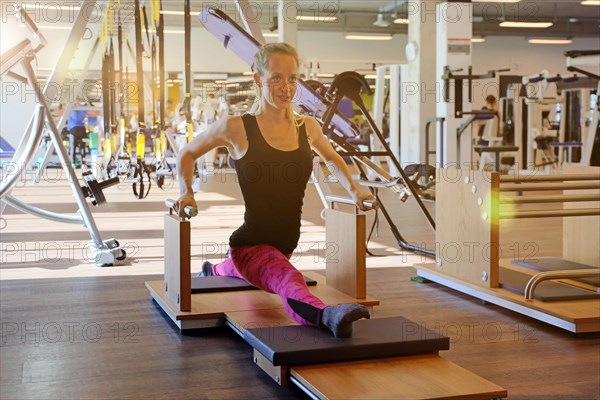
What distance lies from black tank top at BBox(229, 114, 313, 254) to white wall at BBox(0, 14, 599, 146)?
1469 cm

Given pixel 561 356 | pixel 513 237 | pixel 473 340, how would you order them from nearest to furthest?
pixel 561 356 < pixel 473 340 < pixel 513 237

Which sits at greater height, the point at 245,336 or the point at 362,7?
the point at 362,7

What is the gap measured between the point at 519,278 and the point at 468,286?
0.26m

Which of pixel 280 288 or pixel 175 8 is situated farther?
pixel 175 8

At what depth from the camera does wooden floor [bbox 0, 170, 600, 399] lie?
249 cm

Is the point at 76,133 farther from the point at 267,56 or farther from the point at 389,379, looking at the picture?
the point at 389,379

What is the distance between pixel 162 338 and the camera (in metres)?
3.10

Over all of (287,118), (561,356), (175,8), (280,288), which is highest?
(175,8)

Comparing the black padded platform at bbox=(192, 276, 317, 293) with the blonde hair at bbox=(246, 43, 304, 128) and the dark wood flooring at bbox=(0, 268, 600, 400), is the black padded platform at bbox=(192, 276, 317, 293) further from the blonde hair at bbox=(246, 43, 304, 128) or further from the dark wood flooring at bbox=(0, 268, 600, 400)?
the blonde hair at bbox=(246, 43, 304, 128)

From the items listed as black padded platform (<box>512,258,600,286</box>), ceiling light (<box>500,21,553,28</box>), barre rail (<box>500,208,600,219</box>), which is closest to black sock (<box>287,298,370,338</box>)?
barre rail (<box>500,208,600,219</box>)

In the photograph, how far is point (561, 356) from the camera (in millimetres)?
2859

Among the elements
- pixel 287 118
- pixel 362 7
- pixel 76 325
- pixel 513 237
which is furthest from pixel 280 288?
pixel 362 7

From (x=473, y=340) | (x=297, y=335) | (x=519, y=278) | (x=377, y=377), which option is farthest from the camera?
(x=519, y=278)

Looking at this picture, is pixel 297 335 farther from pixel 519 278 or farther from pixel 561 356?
pixel 519 278
